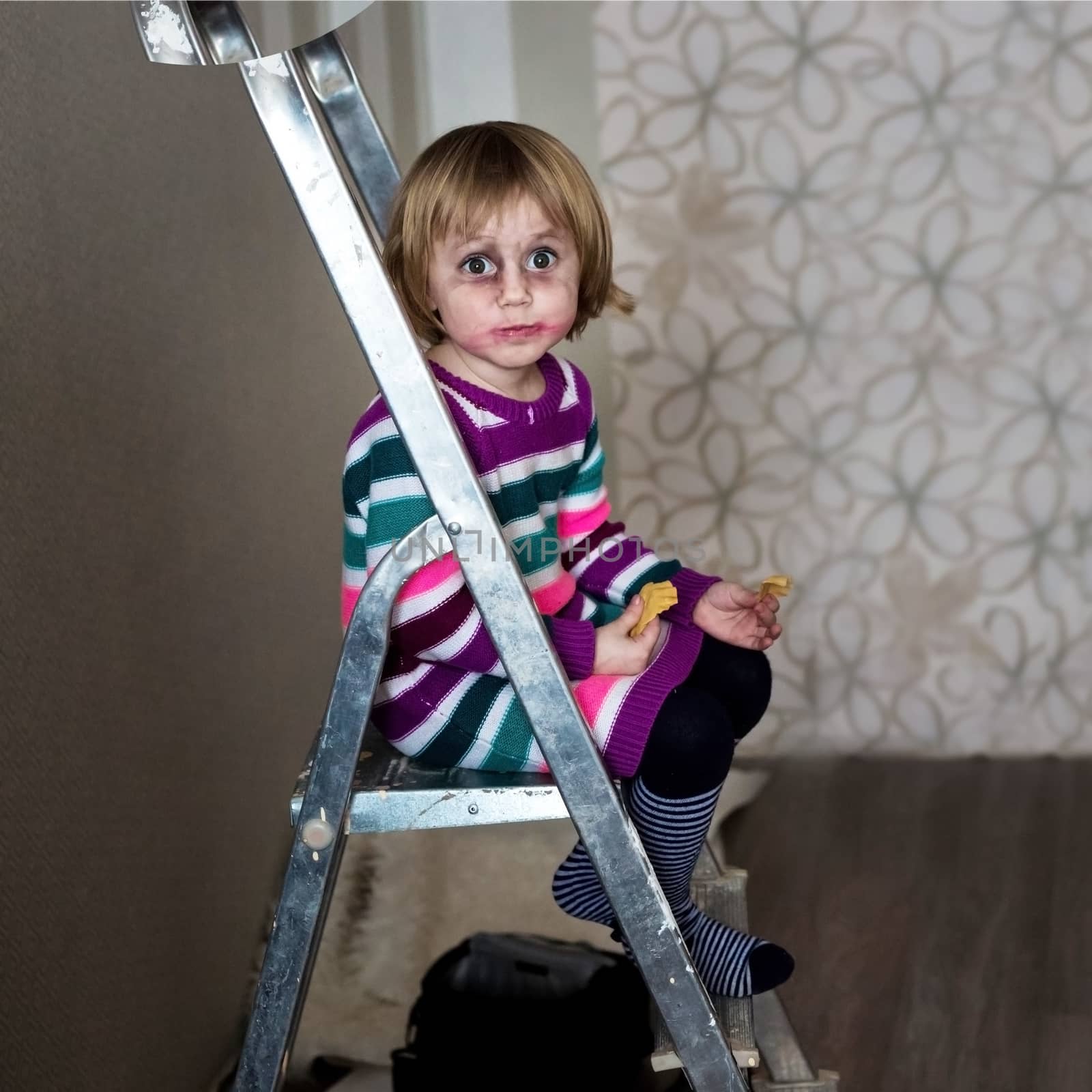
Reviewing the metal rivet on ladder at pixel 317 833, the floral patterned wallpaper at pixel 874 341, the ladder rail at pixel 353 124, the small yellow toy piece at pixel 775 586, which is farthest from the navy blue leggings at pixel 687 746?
the floral patterned wallpaper at pixel 874 341

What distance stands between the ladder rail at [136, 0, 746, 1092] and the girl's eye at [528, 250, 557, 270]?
184mm

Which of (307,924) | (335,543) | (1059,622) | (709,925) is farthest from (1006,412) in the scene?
(307,924)

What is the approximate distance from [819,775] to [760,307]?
70 cm

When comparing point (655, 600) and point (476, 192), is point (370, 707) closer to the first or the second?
point (655, 600)

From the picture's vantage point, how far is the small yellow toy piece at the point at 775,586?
3.44ft

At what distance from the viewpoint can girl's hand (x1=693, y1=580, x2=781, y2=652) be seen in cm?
107

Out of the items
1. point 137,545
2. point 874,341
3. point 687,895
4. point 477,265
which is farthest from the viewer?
point 874,341

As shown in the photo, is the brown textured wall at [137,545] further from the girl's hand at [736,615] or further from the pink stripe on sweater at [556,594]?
A: the girl's hand at [736,615]

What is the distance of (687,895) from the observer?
104 centimetres

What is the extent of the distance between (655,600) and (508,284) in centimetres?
24

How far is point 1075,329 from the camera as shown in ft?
6.28

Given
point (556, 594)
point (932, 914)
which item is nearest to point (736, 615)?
point (556, 594)

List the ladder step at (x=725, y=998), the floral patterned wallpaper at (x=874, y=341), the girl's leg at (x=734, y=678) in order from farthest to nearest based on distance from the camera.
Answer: the floral patterned wallpaper at (x=874, y=341), the girl's leg at (x=734, y=678), the ladder step at (x=725, y=998)

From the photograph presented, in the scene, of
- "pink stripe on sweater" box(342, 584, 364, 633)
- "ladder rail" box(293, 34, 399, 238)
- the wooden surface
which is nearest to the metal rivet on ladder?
"pink stripe on sweater" box(342, 584, 364, 633)
